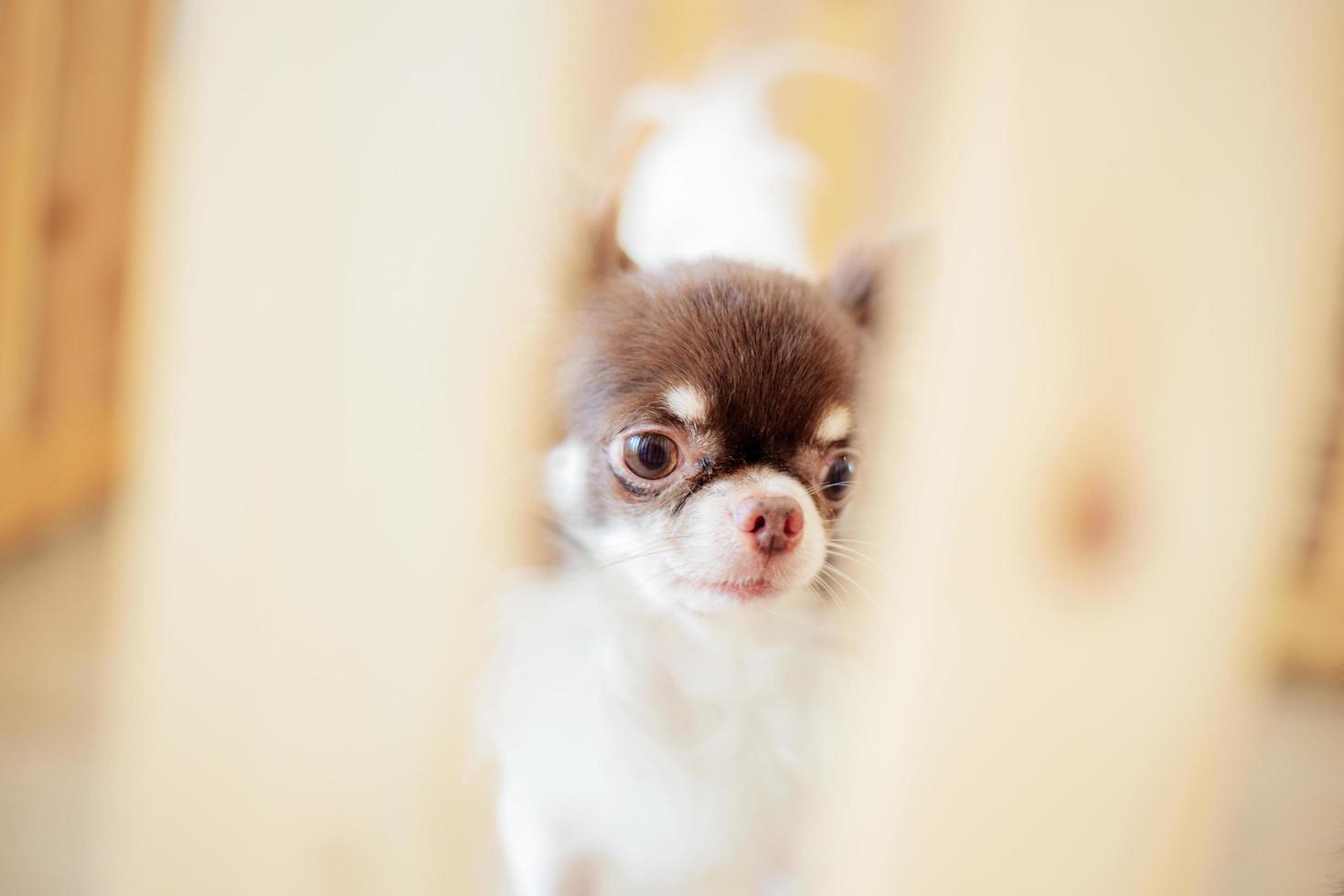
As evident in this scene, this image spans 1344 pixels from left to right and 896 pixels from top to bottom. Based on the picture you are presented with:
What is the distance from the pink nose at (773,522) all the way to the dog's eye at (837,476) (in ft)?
0.13

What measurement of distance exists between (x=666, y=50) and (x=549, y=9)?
265 mm

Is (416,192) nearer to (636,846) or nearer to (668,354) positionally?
(668,354)

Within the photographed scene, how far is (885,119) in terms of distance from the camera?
52 cm

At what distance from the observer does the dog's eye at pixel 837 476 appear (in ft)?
1.55

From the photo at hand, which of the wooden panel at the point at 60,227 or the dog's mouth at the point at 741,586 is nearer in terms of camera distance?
the dog's mouth at the point at 741,586

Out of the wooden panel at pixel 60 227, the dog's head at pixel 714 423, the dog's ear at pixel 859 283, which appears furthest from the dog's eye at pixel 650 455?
the wooden panel at pixel 60 227

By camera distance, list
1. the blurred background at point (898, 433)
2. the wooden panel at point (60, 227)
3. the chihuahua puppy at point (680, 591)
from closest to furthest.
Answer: the blurred background at point (898, 433) < the chihuahua puppy at point (680, 591) < the wooden panel at point (60, 227)

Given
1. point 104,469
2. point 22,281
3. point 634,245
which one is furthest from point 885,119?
point 104,469

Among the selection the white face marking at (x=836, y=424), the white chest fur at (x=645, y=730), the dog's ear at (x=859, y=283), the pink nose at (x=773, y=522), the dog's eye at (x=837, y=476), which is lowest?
the white chest fur at (x=645, y=730)

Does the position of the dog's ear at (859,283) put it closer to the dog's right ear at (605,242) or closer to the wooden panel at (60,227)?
the dog's right ear at (605,242)

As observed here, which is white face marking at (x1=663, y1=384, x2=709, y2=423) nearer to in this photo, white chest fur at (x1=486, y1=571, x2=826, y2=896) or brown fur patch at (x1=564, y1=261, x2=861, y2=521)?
brown fur patch at (x1=564, y1=261, x2=861, y2=521)

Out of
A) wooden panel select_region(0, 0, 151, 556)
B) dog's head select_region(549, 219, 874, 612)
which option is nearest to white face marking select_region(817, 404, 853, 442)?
→ dog's head select_region(549, 219, 874, 612)

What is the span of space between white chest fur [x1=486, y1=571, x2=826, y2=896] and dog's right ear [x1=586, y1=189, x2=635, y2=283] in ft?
0.57

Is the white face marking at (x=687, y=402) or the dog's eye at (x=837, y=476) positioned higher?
the white face marking at (x=687, y=402)
